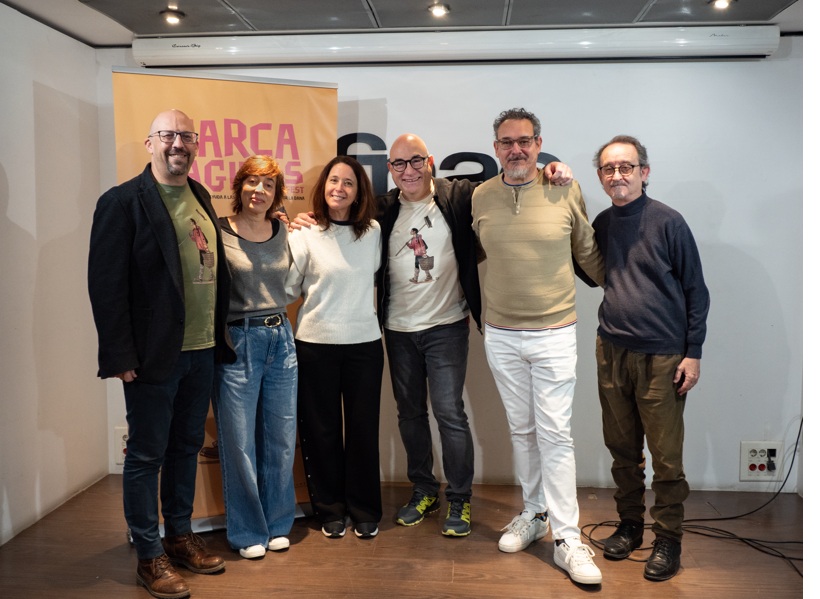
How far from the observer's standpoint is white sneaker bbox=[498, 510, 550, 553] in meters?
2.95

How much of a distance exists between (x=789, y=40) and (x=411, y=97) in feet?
6.66

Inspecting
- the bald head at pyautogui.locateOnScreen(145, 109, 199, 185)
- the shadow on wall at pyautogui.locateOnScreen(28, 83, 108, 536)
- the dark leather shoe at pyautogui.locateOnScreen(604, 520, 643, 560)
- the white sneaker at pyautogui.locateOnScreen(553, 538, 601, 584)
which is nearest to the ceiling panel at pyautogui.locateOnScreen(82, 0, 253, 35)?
the shadow on wall at pyautogui.locateOnScreen(28, 83, 108, 536)

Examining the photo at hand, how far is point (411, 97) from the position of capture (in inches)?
149

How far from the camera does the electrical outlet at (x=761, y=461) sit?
3697mm

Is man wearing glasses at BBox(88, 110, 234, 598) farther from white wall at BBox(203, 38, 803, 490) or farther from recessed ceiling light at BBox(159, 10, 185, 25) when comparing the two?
white wall at BBox(203, 38, 803, 490)

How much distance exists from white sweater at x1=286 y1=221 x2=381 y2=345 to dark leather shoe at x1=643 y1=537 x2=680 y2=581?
4.84 ft

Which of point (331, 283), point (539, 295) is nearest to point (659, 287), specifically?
point (539, 295)

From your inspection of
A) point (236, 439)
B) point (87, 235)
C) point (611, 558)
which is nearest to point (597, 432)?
→ point (611, 558)

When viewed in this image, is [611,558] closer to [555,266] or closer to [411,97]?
[555,266]

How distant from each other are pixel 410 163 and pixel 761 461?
2.53 m

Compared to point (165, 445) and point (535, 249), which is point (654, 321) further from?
point (165, 445)

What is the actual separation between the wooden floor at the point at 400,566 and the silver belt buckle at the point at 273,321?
1.00 meters

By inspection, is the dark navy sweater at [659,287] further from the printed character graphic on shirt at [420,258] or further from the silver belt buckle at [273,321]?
the silver belt buckle at [273,321]

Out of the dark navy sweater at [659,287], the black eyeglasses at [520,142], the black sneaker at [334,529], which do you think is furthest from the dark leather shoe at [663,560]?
the black eyeglasses at [520,142]
